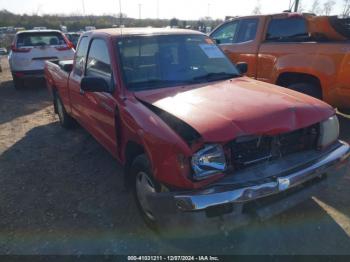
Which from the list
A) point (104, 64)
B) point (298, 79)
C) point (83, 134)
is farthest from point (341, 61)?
point (83, 134)

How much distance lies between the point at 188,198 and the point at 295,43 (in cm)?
435

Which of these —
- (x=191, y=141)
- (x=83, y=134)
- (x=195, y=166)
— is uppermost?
(x=191, y=141)

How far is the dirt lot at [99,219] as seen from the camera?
3.04 m

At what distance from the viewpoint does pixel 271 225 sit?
3.30m

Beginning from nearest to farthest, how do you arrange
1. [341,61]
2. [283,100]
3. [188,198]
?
[188,198] < [283,100] < [341,61]

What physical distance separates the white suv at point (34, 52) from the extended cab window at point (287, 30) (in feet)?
20.3

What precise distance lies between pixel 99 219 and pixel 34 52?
769 cm

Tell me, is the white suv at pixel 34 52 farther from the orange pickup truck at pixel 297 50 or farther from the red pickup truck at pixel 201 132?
the red pickup truck at pixel 201 132

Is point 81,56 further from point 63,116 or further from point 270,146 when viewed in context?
point 270,146

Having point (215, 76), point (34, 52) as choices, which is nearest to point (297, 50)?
point (215, 76)

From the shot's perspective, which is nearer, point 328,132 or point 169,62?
point 328,132

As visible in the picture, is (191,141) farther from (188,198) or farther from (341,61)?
(341,61)

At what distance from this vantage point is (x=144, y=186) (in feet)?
10.2

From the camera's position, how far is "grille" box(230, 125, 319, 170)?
2.67m
